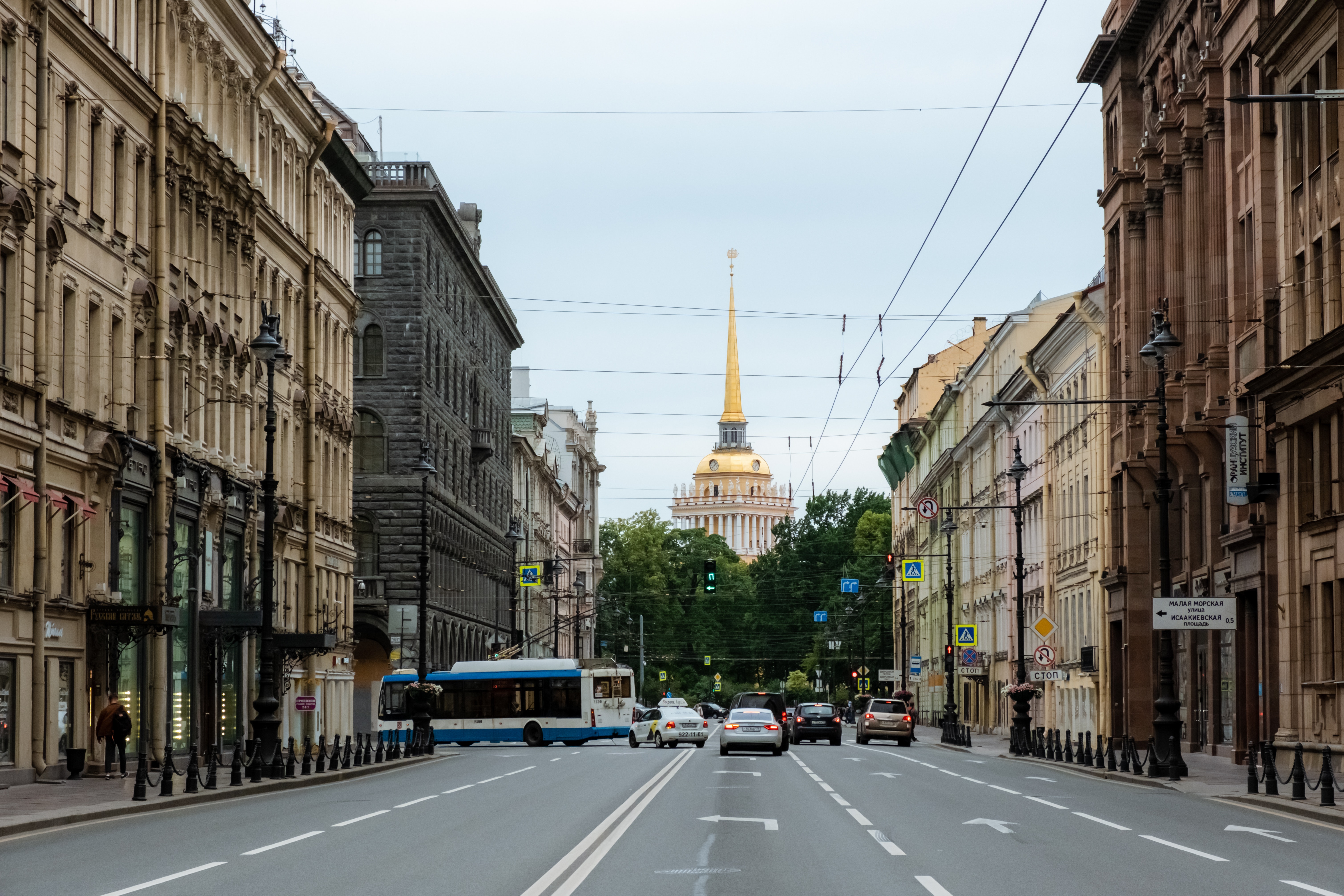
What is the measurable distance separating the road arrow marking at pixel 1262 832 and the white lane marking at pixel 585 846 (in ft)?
23.5

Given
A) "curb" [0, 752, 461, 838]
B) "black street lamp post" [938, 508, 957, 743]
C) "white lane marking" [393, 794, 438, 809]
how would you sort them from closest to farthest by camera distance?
"curb" [0, 752, 461, 838] → "white lane marking" [393, 794, 438, 809] → "black street lamp post" [938, 508, 957, 743]

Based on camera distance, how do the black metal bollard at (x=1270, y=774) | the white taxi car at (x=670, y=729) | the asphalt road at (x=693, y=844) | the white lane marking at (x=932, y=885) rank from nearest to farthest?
the white lane marking at (x=932, y=885)
the asphalt road at (x=693, y=844)
the black metal bollard at (x=1270, y=774)
the white taxi car at (x=670, y=729)

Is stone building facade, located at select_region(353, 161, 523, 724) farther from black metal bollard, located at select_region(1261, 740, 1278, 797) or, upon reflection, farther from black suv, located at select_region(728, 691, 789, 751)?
black metal bollard, located at select_region(1261, 740, 1278, 797)

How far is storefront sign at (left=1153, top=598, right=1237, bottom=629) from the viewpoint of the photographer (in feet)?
113

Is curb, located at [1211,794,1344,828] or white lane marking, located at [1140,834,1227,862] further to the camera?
curb, located at [1211,794,1344,828]

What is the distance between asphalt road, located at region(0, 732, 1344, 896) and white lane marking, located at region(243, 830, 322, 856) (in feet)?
0.21

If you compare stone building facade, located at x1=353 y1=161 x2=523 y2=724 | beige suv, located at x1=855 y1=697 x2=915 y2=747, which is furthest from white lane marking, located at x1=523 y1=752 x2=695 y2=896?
stone building facade, located at x1=353 y1=161 x2=523 y2=724

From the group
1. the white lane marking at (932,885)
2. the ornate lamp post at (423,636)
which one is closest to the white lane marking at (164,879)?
the white lane marking at (932,885)

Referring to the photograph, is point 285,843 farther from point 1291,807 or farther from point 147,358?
point 147,358

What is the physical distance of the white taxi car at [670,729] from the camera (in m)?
67.8

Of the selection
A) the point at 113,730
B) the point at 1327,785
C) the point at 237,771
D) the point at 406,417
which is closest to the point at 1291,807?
the point at 1327,785

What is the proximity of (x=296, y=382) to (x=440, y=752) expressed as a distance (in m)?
13.1

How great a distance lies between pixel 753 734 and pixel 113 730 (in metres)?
19.8

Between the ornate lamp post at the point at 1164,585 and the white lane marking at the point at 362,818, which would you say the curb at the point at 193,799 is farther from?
the ornate lamp post at the point at 1164,585
